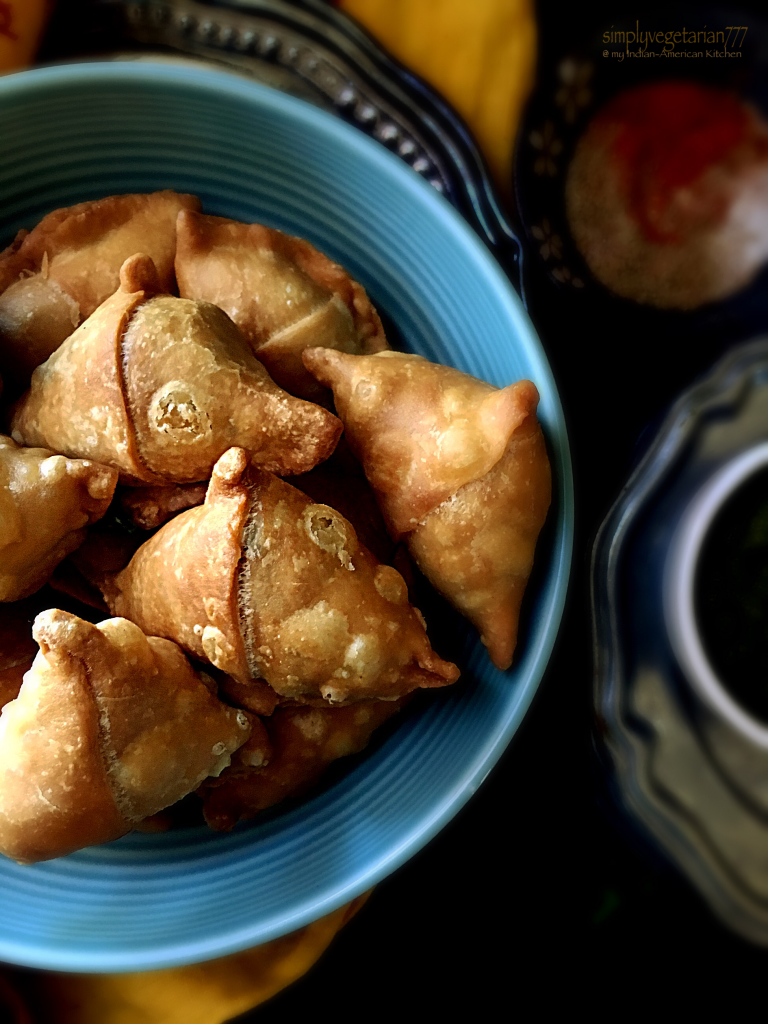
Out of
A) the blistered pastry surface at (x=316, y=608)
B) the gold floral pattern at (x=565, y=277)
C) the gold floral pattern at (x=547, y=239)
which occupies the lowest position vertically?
the blistered pastry surface at (x=316, y=608)

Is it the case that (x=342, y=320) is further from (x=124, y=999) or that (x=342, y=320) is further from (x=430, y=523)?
(x=124, y=999)

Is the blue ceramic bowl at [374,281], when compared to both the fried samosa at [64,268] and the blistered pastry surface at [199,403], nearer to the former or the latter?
the fried samosa at [64,268]

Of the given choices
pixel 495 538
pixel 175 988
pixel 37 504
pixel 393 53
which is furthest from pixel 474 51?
pixel 175 988

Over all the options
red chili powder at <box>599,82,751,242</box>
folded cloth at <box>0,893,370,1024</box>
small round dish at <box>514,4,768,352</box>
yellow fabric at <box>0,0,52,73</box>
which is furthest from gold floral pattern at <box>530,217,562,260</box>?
folded cloth at <box>0,893,370,1024</box>

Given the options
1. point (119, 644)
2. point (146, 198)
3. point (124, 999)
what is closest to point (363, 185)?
point (146, 198)

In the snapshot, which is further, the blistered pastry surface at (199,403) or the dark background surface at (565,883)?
the dark background surface at (565,883)

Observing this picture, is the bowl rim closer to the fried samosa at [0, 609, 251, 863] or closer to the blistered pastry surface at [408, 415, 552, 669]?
the blistered pastry surface at [408, 415, 552, 669]

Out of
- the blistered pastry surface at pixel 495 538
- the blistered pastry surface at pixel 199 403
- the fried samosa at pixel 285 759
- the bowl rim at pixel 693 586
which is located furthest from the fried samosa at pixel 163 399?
the bowl rim at pixel 693 586

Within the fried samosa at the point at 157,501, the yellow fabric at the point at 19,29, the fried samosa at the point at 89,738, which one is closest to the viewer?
the fried samosa at the point at 89,738
